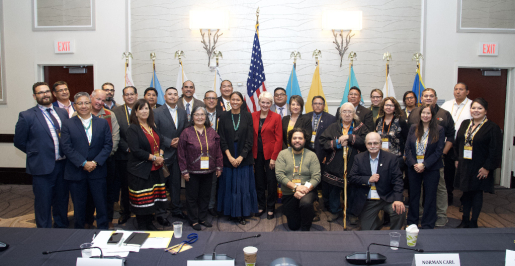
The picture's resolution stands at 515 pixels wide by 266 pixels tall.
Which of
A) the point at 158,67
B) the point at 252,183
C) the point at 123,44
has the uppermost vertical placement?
the point at 123,44

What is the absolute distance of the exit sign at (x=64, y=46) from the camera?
5.16m

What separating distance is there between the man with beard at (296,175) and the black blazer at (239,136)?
18.1 inches

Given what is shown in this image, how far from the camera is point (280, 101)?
4.23 metres

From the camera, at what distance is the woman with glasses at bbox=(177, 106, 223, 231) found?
3.36m

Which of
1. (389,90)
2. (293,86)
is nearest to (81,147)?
(293,86)

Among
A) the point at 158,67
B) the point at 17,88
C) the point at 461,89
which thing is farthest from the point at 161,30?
the point at 461,89

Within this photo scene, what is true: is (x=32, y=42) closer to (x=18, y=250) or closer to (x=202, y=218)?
(x=202, y=218)

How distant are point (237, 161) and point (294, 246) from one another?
6.00 ft

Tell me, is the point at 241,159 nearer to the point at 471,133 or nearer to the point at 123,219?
the point at 123,219

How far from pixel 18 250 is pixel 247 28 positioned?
14.2ft

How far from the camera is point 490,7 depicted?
5.11 m

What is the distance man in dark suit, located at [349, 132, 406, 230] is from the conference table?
0.90m

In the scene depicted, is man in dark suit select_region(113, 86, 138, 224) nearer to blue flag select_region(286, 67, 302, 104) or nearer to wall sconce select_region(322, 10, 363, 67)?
blue flag select_region(286, 67, 302, 104)

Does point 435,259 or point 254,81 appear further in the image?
point 254,81
